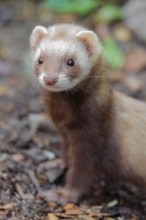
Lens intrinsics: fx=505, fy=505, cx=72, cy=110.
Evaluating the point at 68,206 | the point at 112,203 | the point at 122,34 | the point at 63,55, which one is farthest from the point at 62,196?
the point at 122,34

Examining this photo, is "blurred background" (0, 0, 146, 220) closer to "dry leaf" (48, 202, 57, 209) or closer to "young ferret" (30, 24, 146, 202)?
"dry leaf" (48, 202, 57, 209)

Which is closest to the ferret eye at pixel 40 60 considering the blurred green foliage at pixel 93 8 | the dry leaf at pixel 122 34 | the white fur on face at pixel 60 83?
the white fur on face at pixel 60 83

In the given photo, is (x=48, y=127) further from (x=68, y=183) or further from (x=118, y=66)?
(x=118, y=66)

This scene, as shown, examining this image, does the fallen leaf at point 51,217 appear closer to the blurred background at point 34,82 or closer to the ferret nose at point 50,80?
the blurred background at point 34,82

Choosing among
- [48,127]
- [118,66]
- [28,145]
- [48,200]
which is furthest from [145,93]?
[48,200]

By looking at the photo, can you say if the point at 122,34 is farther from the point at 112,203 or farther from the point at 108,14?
the point at 112,203

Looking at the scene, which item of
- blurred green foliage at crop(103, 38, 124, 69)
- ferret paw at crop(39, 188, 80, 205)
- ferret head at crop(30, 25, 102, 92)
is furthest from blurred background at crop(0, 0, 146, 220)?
ferret head at crop(30, 25, 102, 92)
